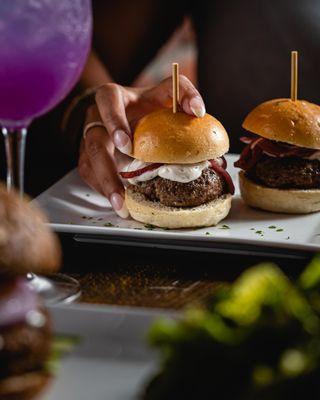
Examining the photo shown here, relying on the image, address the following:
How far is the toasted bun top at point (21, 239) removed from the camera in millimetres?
1180

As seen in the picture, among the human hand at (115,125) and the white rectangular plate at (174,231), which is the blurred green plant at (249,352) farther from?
the human hand at (115,125)

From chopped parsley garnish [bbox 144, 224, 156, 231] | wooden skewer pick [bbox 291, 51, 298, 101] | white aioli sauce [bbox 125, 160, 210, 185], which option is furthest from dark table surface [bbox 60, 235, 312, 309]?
wooden skewer pick [bbox 291, 51, 298, 101]

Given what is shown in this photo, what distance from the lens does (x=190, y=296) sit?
1.57 m

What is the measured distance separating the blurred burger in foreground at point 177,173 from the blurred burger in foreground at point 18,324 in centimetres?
87

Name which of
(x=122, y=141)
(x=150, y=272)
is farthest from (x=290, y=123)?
(x=150, y=272)

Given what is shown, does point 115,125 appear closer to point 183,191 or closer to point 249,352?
point 183,191

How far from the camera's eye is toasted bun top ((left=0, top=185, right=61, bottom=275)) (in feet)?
3.87

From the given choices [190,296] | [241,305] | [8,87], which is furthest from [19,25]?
[241,305]

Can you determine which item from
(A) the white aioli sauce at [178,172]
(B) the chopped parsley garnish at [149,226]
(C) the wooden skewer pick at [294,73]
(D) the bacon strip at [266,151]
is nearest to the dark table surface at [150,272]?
(B) the chopped parsley garnish at [149,226]

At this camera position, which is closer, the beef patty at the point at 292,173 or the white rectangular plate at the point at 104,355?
the white rectangular plate at the point at 104,355

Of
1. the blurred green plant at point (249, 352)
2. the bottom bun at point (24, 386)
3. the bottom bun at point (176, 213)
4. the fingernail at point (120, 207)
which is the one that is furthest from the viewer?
the fingernail at point (120, 207)

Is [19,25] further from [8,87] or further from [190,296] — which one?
[190,296]

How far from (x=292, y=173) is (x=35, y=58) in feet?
2.99

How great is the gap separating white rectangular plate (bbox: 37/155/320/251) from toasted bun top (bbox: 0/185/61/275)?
584 mm
